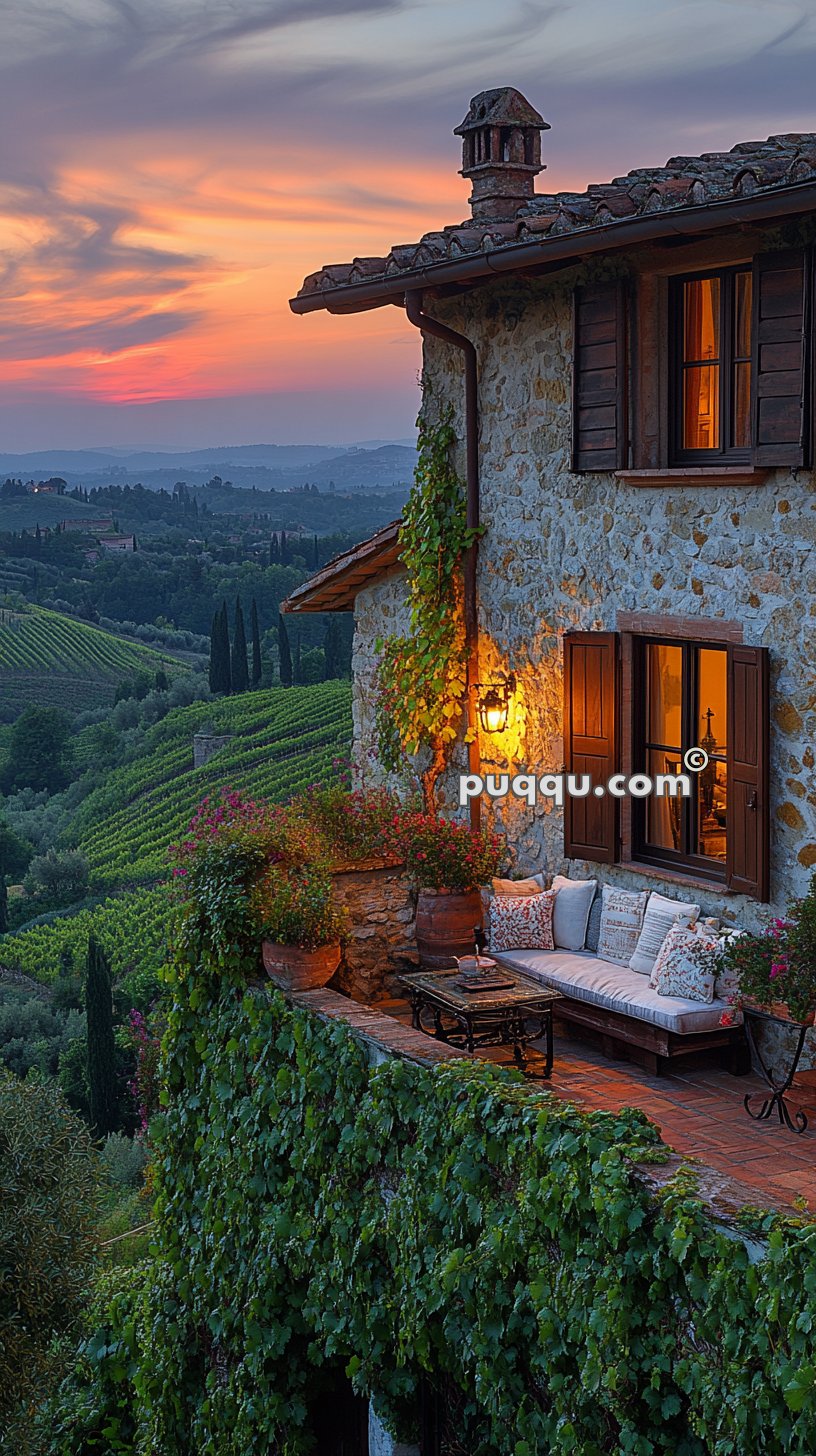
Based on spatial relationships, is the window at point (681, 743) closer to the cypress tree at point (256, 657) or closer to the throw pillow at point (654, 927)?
the throw pillow at point (654, 927)

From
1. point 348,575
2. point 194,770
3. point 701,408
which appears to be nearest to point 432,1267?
point 701,408

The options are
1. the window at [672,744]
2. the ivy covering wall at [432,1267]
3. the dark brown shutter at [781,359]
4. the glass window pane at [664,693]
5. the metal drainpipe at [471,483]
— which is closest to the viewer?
the ivy covering wall at [432,1267]

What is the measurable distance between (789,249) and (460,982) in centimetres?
420

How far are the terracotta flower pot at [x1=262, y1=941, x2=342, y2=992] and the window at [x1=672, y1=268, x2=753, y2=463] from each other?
3.48 metres

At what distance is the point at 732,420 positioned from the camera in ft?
26.4

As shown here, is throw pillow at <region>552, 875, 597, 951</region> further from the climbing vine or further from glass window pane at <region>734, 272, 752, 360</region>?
glass window pane at <region>734, 272, 752, 360</region>

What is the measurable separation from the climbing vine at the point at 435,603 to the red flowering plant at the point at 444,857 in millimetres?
1110

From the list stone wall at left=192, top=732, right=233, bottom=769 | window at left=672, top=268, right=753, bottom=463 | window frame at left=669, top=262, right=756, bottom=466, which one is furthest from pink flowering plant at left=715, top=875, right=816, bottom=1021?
stone wall at left=192, top=732, right=233, bottom=769

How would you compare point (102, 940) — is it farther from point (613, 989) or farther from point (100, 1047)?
point (613, 989)

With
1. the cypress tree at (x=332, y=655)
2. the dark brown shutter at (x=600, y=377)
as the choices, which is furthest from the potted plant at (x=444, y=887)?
the cypress tree at (x=332, y=655)

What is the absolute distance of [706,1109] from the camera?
24.0 ft

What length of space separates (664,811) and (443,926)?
59.9 inches

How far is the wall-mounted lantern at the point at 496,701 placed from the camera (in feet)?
32.3

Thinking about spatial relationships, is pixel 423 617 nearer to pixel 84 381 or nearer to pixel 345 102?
pixel 345 102
